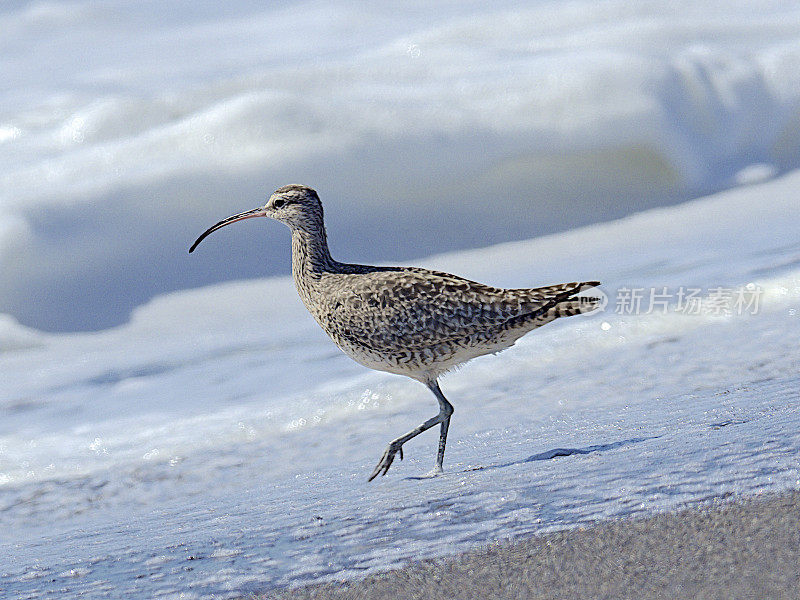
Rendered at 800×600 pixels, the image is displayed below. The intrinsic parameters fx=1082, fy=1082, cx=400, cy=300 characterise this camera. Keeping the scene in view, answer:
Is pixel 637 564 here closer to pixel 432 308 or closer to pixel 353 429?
pixel 432 308

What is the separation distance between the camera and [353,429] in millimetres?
5211

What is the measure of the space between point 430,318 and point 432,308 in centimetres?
4

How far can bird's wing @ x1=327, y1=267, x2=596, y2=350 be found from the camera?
436 cm

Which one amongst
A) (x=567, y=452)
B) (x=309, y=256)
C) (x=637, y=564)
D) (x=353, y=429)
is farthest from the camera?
(x=353, y=429)

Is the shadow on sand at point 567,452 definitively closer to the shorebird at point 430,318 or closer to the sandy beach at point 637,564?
the shorebird at point 430,318

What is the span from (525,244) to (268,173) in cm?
246

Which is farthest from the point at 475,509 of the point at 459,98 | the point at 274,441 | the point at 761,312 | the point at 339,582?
the point at 459,98

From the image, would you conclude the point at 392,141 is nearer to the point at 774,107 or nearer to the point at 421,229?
the point at 421,229

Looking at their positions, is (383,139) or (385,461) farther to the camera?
(383,139)

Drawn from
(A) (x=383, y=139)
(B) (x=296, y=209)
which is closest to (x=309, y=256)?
(B) (x=296, y=209)

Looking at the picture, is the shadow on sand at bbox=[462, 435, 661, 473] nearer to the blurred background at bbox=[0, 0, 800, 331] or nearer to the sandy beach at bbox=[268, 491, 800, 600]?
the sandy beach at bbox=[268, 491, 800, 600]

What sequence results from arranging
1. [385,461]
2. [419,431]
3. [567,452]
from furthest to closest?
1. [419,431]
2. [385,461]
3. [567,452]

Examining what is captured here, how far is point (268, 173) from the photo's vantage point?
9945 mm

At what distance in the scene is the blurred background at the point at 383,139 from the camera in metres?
9.28
